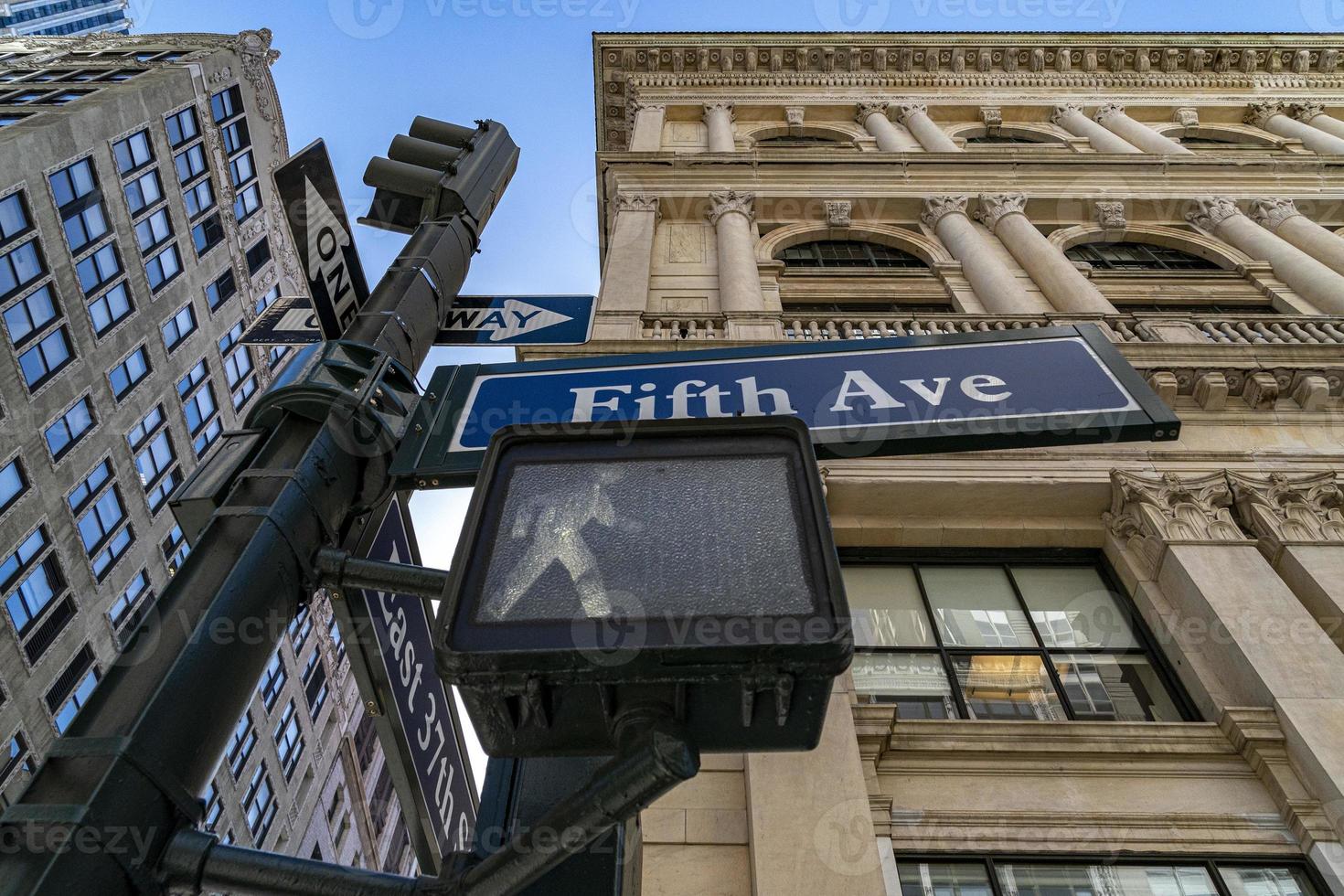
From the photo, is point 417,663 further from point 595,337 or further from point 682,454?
point 595,337

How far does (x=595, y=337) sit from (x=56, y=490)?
94.7 ft

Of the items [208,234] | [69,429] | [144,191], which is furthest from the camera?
[208,234]

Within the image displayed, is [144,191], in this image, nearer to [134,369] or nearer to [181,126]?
[181,126]

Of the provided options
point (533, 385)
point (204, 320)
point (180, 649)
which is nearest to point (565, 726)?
point (180, 649)

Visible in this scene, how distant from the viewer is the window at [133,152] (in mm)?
36344

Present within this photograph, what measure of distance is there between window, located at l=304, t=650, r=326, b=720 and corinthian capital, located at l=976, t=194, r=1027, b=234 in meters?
42.0

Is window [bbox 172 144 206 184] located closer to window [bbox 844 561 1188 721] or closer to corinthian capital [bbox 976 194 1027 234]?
corinthian capital [bbox 976 194 1027 234]

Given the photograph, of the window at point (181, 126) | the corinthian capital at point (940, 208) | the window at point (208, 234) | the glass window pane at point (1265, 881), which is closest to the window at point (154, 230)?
the window at point (208, 234)

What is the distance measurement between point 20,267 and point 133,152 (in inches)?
376

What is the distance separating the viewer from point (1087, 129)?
945 inches

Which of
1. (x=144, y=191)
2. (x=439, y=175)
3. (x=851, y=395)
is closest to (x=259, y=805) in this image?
(x=144, y=191)

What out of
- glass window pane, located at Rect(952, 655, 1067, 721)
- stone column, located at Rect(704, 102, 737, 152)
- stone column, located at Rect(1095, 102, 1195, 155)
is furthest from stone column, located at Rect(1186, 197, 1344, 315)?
stone column, located at Rect(704, 102, 737, 152)

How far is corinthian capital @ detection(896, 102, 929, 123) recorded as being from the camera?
25.0 m

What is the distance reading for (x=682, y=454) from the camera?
2018mm
